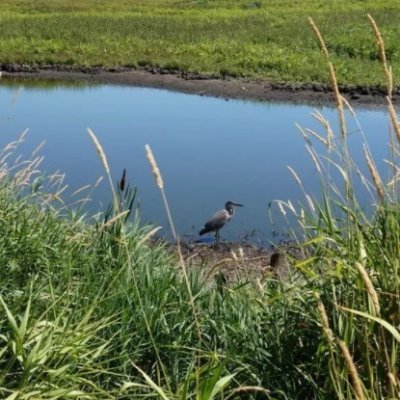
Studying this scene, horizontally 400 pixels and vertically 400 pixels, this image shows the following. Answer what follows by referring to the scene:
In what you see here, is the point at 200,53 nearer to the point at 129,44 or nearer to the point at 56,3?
the point at 129,44

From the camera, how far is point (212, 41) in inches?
1210

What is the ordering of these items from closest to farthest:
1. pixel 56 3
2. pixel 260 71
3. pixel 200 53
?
pixel 260 71
pixel 200 53
pixel 56 3

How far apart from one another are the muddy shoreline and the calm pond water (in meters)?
0.64

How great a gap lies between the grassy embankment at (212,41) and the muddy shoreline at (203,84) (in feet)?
1.88

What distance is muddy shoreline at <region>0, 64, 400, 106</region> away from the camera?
75.8 feet

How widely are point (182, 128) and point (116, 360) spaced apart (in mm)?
15055

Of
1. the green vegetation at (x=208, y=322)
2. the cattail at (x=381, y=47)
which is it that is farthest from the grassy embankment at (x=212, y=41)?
the cattail at (x=381, y=47)

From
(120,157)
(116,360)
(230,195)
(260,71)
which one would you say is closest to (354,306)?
(116,360)

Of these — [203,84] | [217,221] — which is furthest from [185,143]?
[203,84]

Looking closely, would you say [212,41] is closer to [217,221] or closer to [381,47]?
[217,221]

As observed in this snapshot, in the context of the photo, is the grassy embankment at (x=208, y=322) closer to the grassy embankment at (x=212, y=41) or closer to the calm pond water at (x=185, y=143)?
the calm pond water at (x=185, y=143)

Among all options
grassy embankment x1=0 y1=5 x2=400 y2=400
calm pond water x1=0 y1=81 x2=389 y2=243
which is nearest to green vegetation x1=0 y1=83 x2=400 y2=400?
grassy embankment x1=0 y1=5 x2=400 y2=400

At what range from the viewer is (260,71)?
1039 inches

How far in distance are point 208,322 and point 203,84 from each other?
20436 millimetres
